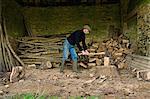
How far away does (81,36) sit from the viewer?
28.9 feet

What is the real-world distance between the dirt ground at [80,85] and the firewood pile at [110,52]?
0.92 m

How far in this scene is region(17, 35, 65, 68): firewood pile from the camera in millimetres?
10453

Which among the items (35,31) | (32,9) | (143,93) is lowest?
(143,93)

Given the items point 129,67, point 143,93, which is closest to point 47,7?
point 129,67

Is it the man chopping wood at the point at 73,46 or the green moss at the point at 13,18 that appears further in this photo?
the green moss at the point at 13,18

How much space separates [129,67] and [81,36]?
6.93 feet

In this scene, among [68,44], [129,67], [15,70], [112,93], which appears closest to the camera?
[112,93]

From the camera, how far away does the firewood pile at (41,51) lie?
1045 centimetres

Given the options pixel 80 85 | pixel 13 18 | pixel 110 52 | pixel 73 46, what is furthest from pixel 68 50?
pixel 13 18

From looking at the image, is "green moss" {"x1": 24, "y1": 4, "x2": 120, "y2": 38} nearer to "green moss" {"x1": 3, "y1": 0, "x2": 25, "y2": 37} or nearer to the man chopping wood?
"green moss" {"x1": 3, "y1": 0, "x2": 25, "y2": 37}

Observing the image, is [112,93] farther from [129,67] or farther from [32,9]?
[32,9]

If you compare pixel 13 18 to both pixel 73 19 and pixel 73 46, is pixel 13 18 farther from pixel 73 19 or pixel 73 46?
pixel 73 46

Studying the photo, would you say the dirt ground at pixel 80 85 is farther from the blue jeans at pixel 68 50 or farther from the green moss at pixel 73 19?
the green moss at pixel 73 19

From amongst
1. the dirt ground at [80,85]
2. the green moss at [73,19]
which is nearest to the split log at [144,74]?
the dirt ground at [80,85]
